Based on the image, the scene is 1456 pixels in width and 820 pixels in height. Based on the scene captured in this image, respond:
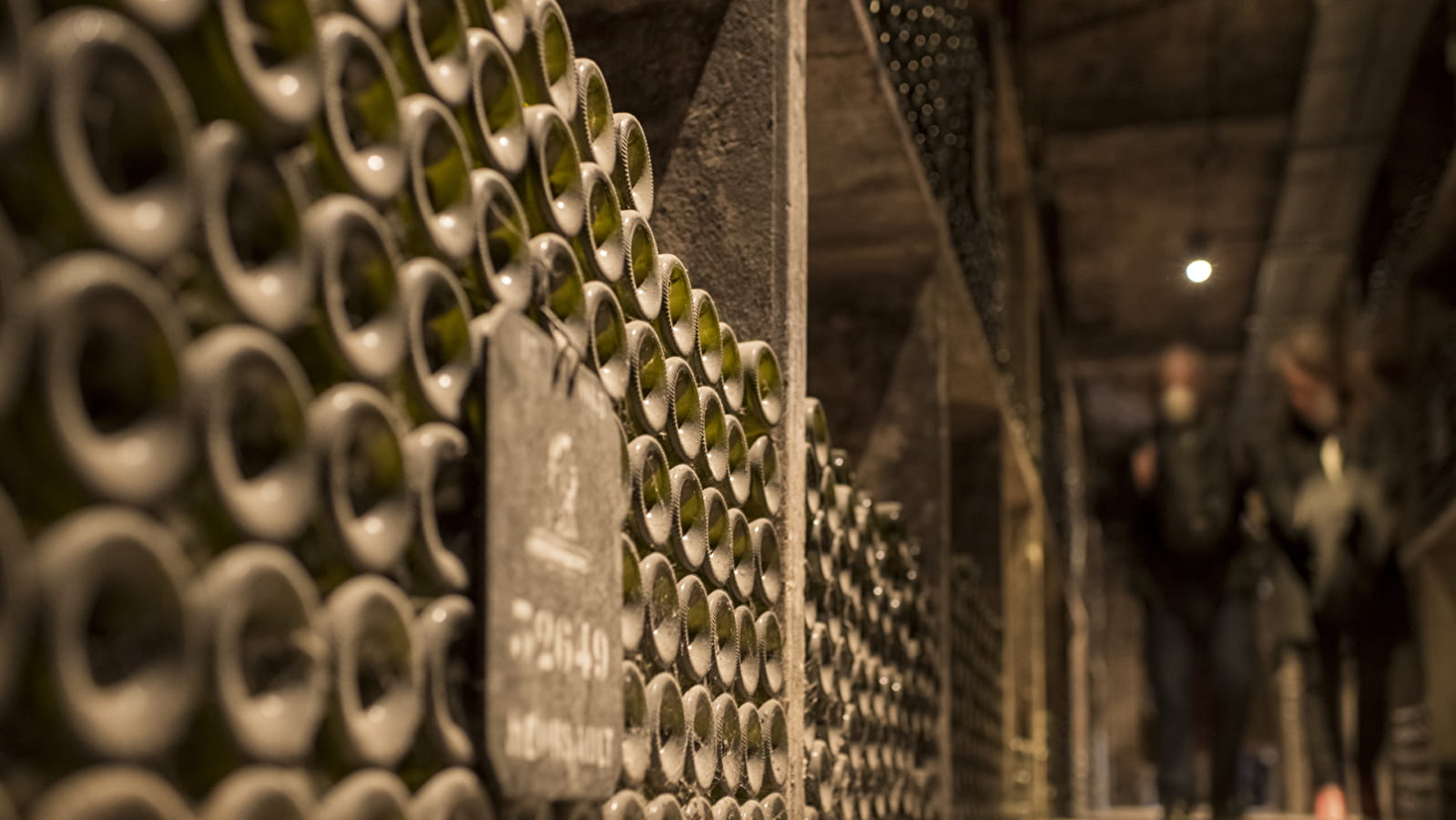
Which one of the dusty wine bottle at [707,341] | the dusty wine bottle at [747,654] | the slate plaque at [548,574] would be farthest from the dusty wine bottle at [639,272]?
the dusty wine bottle at [747,654]

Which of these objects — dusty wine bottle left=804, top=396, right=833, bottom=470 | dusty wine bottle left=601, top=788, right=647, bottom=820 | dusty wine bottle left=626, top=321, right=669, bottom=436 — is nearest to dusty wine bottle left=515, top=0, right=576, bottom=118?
dusty wine bottle left=626, top=321, right=669, bottom=436

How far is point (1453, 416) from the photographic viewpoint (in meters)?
6.78

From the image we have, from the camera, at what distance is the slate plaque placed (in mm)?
1196

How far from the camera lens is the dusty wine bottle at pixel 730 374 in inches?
81.7

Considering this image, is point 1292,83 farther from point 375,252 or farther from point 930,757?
point 375,252

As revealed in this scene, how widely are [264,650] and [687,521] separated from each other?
0.96 metres

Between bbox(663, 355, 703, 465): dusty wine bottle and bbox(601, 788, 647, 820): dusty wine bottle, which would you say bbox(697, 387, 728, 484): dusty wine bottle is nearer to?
bbox(663, 355, 703, 465): dusty wine bottle

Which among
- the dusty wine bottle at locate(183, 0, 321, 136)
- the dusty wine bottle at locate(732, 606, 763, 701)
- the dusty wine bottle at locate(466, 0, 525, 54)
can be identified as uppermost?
the dusty wine bottle at locate(466, 0, 525, 54)

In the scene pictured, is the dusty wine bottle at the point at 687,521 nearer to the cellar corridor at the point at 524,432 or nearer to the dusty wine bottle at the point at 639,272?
the cellar corridor at the point at 524,432

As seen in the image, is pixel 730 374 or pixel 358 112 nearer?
pixel 358 112

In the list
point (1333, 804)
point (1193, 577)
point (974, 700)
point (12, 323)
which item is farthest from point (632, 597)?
point (1333, 804)

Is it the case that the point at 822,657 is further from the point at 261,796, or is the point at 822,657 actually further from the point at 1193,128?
the point at 1193,128

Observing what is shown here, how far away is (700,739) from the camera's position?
6.04 ft

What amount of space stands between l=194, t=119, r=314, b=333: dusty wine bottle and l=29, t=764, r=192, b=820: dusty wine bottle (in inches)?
11.3
